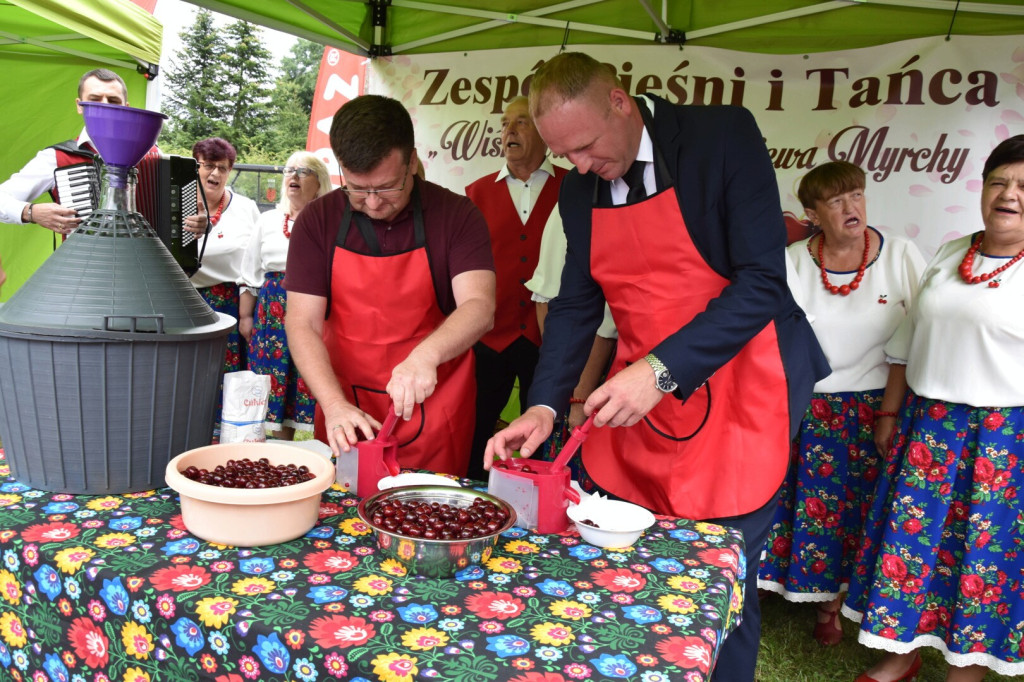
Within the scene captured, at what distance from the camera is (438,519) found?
1.38m

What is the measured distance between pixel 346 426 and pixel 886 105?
3.20 m

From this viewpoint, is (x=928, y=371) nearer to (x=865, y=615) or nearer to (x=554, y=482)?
(x=865, y=615)

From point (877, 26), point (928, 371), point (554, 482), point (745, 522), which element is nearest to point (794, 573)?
point (928, 371)

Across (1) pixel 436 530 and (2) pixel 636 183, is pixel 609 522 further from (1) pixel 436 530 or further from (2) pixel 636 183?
(2) pixel 636 183

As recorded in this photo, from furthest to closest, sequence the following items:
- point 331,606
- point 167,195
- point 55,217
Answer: point 55,217, point 167,195, point 331,606

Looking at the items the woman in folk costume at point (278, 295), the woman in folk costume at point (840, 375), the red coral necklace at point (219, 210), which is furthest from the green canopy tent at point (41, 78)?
the woman in folk costume at point (840, 375)

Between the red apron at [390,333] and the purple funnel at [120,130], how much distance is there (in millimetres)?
650

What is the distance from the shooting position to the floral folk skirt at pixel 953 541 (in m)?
2.52

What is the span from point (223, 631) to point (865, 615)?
2375 millimetres

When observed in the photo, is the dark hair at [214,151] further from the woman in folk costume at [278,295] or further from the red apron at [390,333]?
the red apron at [390,333]

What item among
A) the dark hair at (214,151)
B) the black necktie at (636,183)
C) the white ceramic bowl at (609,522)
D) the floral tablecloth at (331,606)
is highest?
the dark hair at (214,151)

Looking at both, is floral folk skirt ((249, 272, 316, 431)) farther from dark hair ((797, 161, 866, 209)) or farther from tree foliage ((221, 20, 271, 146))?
tree foliage ((221, 20, 271, 146))

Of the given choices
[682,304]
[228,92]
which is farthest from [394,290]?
[228,92]

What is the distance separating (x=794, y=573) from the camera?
3.23 m
